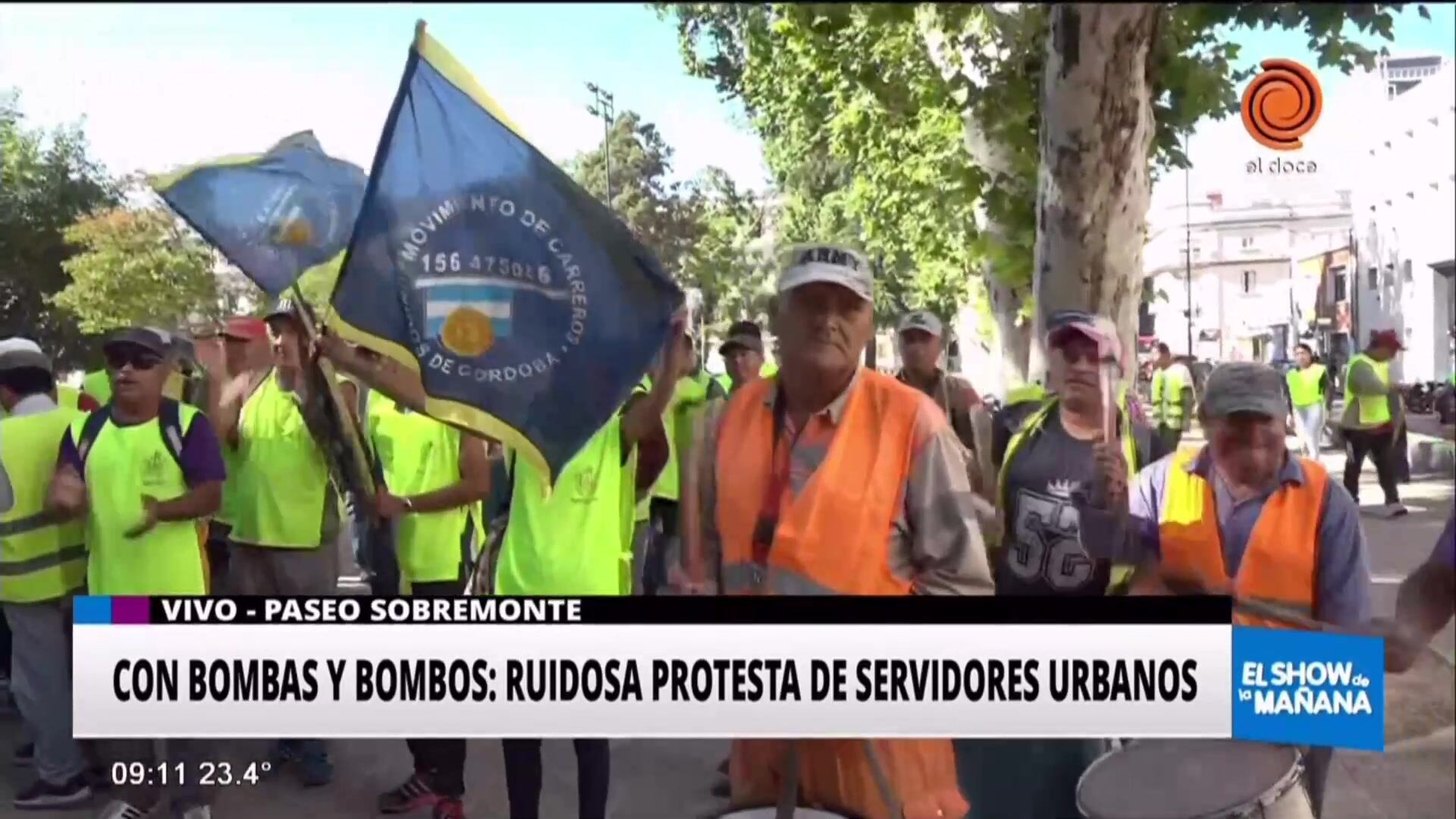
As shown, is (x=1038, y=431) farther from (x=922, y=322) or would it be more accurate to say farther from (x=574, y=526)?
(x=574, y=526)

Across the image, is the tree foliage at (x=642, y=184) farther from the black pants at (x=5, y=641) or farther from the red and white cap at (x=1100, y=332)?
the black pants at (x=5, y=641)

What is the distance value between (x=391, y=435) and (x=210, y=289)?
18.2 inches

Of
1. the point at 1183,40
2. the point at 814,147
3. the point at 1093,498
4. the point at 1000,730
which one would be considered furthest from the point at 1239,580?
the point at 814,147

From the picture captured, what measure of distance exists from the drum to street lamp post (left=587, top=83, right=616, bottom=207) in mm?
1617

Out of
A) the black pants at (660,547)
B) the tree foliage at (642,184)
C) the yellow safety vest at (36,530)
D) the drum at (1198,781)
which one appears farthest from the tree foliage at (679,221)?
the yellow safety vest at (36,530)

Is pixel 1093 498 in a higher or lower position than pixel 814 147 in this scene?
lower

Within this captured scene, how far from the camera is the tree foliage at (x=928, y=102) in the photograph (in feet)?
7.73

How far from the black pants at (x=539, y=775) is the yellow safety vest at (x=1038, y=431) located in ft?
3.13

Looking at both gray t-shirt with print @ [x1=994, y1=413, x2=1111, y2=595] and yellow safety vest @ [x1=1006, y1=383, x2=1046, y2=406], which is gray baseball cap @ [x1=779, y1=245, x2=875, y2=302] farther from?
gray t-shirt with print @ [x1=994, y1=413, x2=1111, y2=595]

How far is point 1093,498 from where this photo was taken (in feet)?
8.05

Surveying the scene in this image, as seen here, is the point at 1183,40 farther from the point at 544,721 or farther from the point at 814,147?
the point at 544,721

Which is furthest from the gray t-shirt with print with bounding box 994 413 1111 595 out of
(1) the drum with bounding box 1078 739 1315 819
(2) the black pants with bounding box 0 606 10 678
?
(2) the black pants with bounding box 0 606 10 678

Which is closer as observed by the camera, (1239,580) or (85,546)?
(1239,580)

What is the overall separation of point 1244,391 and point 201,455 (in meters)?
2.24
